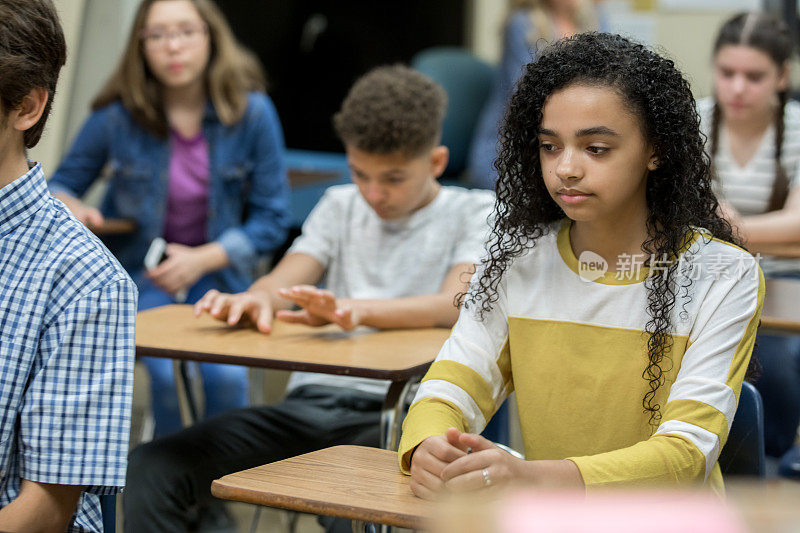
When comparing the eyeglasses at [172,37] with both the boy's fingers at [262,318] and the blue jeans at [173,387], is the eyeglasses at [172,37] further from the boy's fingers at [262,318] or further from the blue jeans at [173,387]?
the boy's fingers at [262,318]

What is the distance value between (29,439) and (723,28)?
2451 mm

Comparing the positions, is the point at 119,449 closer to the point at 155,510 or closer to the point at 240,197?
the point at 155,510

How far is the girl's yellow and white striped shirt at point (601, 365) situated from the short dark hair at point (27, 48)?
0.69 m

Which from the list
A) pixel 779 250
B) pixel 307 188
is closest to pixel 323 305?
pixel 779 250

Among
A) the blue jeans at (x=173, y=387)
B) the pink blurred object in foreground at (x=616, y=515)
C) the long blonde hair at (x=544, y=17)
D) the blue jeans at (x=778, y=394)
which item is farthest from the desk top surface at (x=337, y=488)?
the long blonde hair at (x=544, y=17)

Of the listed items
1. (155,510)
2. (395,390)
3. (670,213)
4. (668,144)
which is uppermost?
(668,144)

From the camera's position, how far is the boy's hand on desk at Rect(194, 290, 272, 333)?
2.04 metres

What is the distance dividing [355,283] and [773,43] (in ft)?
4.90

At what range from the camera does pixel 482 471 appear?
46.1 inches

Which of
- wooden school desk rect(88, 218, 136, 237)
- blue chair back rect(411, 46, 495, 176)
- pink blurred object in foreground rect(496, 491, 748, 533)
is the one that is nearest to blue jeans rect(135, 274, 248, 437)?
wooden school desk rect(88, 218, 136, 237)

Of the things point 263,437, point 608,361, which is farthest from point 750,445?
point 263,437

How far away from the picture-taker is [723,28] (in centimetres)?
295

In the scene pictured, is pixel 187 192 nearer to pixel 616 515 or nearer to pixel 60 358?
pixel 60 358

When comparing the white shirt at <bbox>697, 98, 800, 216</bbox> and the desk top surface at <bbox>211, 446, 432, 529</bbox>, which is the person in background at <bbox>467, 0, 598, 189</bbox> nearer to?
the white shirt at <bbox>697, 98, 800, 216</bbox>
